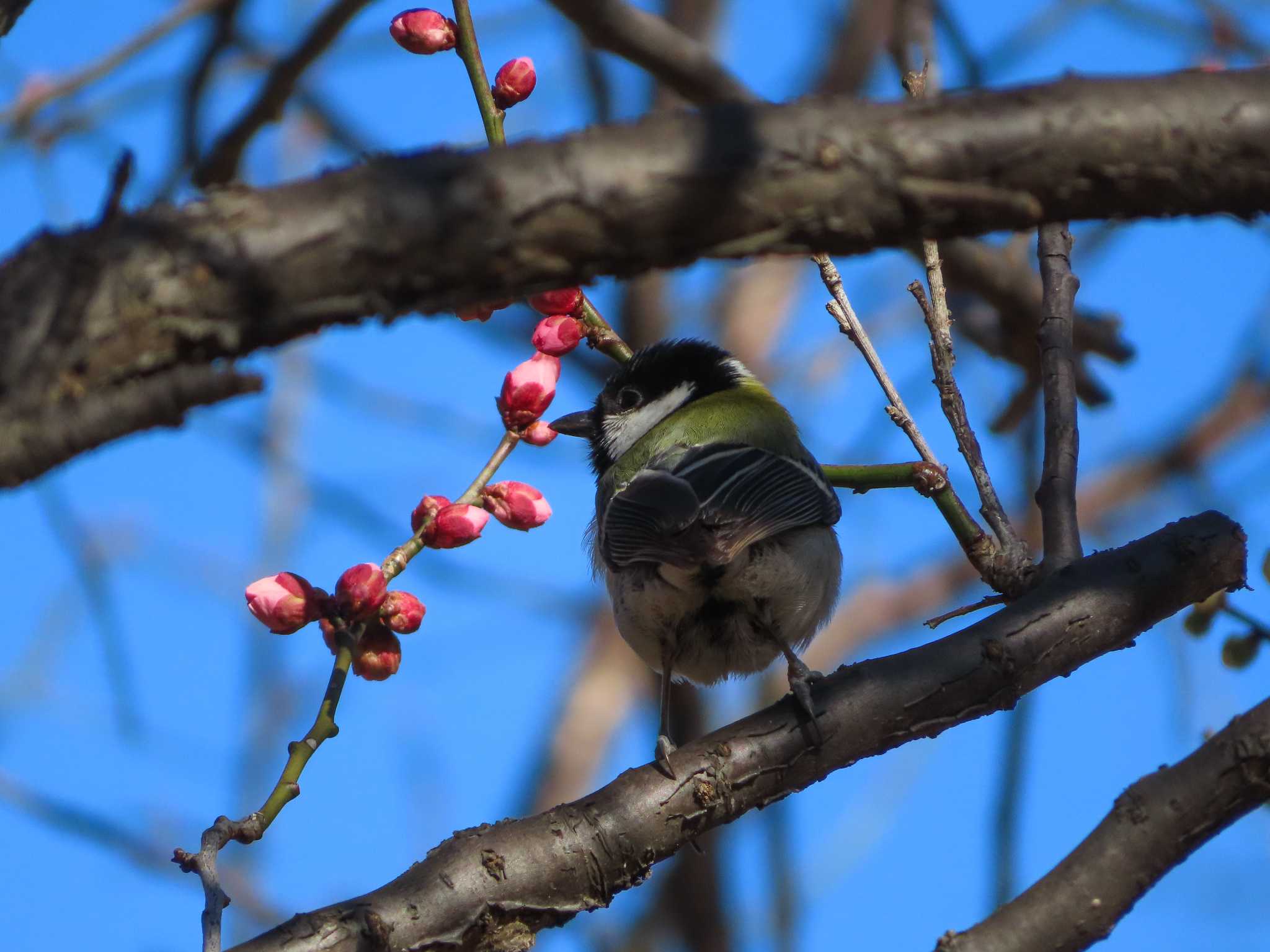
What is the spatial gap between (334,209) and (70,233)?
231 millimetres

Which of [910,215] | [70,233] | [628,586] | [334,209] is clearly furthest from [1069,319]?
[70,233]

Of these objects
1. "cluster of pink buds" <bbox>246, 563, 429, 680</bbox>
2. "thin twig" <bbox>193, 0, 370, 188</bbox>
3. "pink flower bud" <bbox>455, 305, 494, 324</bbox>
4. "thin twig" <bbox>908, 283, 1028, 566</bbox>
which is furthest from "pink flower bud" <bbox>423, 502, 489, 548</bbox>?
"thin twig" <bbox>193, 0, 370, 188</bbox>

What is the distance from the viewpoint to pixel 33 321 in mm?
1063

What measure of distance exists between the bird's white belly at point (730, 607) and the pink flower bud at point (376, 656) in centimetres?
85

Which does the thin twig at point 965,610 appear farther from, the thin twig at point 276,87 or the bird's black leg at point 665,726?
the thin twig at point 276,87

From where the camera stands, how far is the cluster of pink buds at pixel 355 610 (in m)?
2.12

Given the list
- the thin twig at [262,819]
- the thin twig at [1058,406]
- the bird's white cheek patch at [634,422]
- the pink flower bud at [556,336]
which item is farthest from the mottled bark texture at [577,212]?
the bird's white cheek patch at [634,422]

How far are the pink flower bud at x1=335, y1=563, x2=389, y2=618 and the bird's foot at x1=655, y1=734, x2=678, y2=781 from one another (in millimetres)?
547

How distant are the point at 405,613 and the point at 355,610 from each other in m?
0.11

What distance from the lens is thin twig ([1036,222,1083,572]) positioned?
2.43 m

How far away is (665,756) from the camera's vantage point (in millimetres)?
2080

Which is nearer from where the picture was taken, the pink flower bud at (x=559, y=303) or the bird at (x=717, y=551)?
the pink flower bud at (x=559, y=303)

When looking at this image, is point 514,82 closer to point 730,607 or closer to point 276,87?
point 730,607

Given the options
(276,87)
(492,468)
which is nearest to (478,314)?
(492,468)
